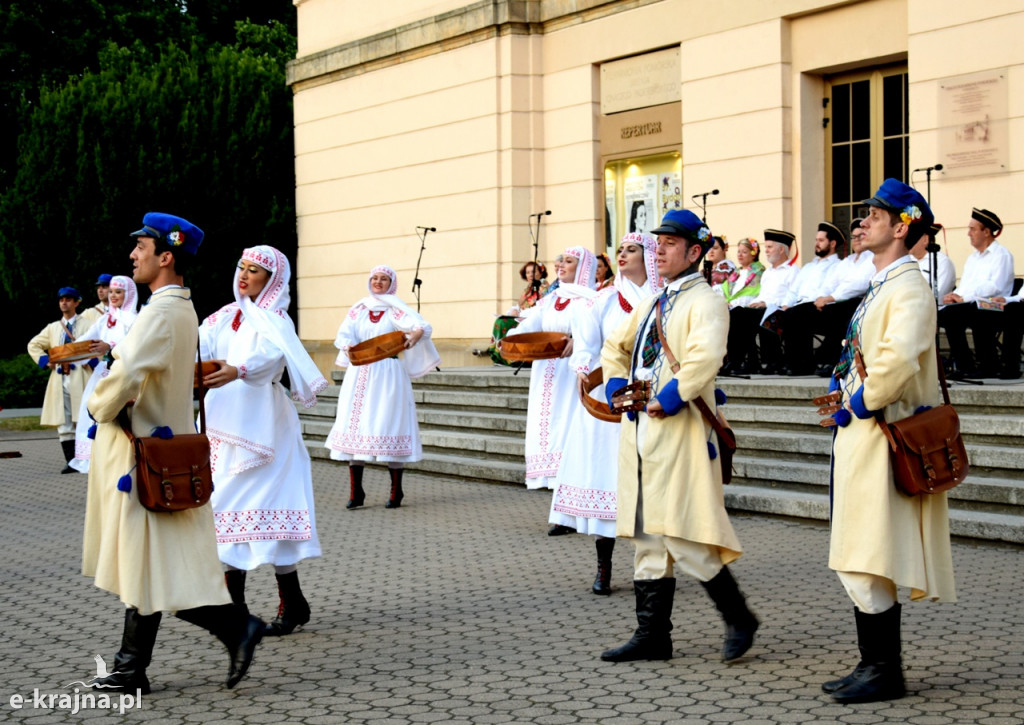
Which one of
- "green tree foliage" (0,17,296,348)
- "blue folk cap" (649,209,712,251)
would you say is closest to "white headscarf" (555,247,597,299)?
"blue folk cap" (649,209,712,251)

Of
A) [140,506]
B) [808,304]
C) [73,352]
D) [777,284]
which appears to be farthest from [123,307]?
[140,506]

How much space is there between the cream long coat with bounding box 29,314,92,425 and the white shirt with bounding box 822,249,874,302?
8320mm

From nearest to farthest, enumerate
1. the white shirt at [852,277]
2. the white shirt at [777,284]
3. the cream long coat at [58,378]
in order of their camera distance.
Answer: the white shirt at [852,277], the white shirt at [777,284], the cream long coat at [58,378]

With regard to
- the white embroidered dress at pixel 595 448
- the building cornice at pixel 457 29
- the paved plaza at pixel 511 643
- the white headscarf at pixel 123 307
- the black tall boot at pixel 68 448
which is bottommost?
the paved plaza at pixel 511 643

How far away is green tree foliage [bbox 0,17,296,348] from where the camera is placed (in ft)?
86.5

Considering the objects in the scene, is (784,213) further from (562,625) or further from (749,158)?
(562,625)

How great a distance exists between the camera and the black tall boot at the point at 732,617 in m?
5.91

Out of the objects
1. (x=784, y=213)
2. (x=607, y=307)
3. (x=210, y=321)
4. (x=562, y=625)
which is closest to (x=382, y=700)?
(x=562, y=625)

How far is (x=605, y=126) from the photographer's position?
1972 cm

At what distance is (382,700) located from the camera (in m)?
5.47

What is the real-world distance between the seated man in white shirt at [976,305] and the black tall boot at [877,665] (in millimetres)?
6963

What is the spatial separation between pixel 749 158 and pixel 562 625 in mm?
11316

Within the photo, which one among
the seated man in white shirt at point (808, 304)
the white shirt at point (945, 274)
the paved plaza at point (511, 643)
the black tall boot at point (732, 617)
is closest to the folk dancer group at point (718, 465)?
the black tall boot at point (732, 617)

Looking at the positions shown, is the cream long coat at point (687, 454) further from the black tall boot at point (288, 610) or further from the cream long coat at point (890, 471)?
the black tall boot at point (288, 610)
